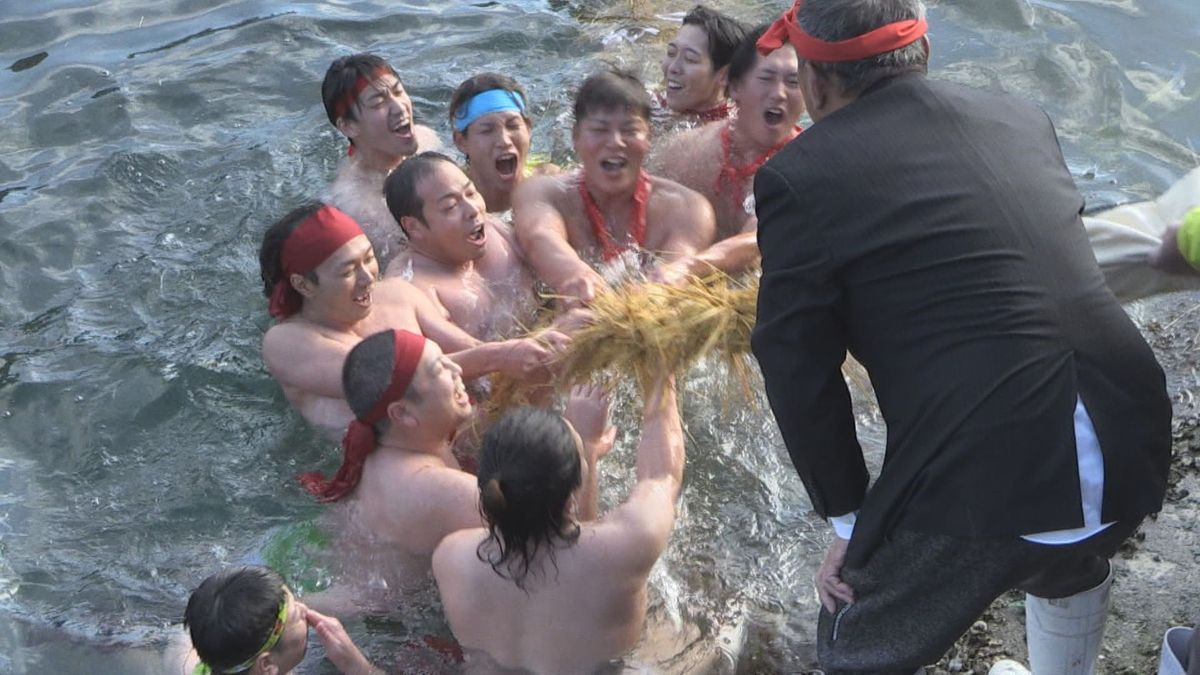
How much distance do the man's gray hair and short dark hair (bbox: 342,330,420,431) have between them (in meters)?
1.94

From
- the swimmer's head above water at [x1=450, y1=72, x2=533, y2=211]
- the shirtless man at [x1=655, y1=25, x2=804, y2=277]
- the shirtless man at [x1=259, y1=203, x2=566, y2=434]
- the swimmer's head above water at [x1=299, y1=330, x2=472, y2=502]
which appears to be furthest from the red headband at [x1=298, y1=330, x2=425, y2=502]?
the swimmer's head above water at [x1=450, y1=72, x2=533, y2=211]

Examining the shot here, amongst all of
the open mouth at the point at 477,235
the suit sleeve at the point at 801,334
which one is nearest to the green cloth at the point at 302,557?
the open mouth at the point at 477,235

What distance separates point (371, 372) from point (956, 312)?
2.18 m

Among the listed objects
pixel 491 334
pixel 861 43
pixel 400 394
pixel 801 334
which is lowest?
pixel 491 334

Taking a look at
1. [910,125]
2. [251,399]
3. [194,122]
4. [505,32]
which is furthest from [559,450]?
[505,32]

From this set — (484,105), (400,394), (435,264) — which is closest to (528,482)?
(400,394)

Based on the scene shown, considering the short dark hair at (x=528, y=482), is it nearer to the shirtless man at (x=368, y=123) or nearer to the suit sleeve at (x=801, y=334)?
the suit sleeve at (x=801, y=334)

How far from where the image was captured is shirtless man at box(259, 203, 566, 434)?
5.34 metres

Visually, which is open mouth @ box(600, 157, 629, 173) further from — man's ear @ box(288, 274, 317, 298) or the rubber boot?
the rubber boot

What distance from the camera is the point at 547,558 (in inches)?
148

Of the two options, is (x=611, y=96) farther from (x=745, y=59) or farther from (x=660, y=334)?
(x=660, y=334)

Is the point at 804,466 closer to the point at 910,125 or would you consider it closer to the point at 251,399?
the point at 910,125

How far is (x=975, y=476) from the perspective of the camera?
308cm

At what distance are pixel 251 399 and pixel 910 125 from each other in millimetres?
4060
